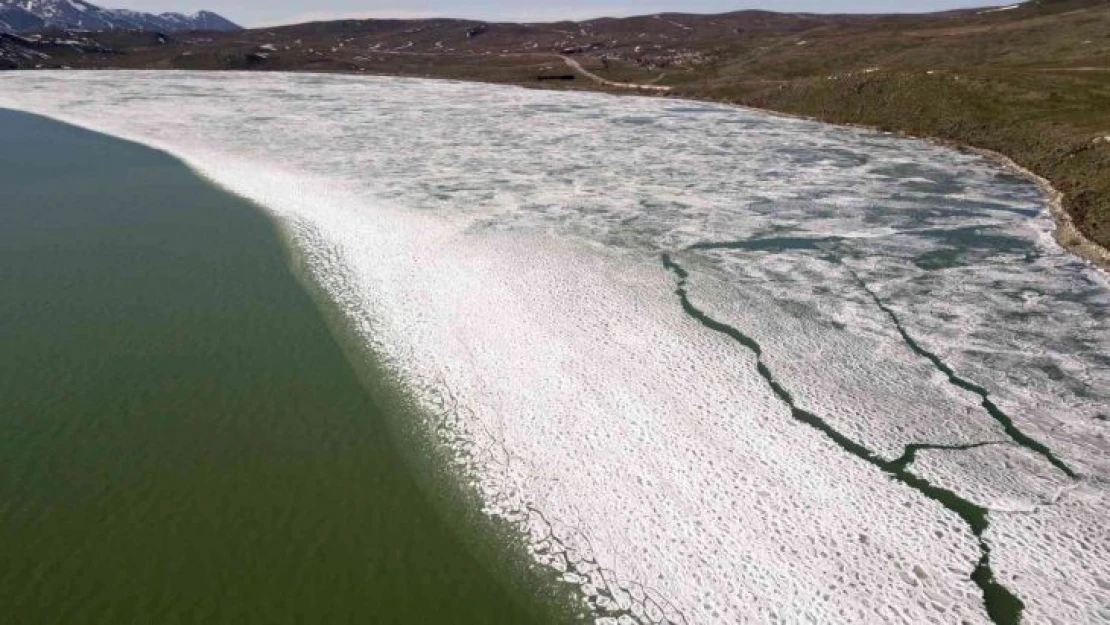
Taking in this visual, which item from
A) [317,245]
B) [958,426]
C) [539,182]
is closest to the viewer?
[958,426]

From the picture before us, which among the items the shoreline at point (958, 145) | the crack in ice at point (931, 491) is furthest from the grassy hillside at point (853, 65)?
the crack in ice at point (931, 491)

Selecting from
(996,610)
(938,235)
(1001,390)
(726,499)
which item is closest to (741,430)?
(726,499)

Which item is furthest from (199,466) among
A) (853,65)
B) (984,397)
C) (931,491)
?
(853,65)

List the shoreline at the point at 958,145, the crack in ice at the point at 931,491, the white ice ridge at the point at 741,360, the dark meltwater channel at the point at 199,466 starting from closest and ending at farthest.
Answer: the crack in ice at the point at 931,491, the dark meltwater channel at the point at 199,466, the white ice ridge at the point at 741,360, the shoreline at the point at 958,145

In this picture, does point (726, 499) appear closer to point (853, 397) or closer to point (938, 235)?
point (853, 397)

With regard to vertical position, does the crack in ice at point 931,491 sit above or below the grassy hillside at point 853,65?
below

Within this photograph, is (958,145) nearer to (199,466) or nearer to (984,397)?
(984,397)

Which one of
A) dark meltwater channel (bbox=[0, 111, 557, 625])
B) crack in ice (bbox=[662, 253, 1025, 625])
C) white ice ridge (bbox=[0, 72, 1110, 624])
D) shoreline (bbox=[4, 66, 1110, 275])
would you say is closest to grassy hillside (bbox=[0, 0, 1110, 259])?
shoreline (bbox=[4, 66, 1110, 275])

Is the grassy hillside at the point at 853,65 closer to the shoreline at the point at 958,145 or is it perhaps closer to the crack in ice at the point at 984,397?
the shoreline at the point at 958,145

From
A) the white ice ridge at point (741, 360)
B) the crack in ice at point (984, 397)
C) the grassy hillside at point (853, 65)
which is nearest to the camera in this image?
the white ice ridge at point (741, 360)
